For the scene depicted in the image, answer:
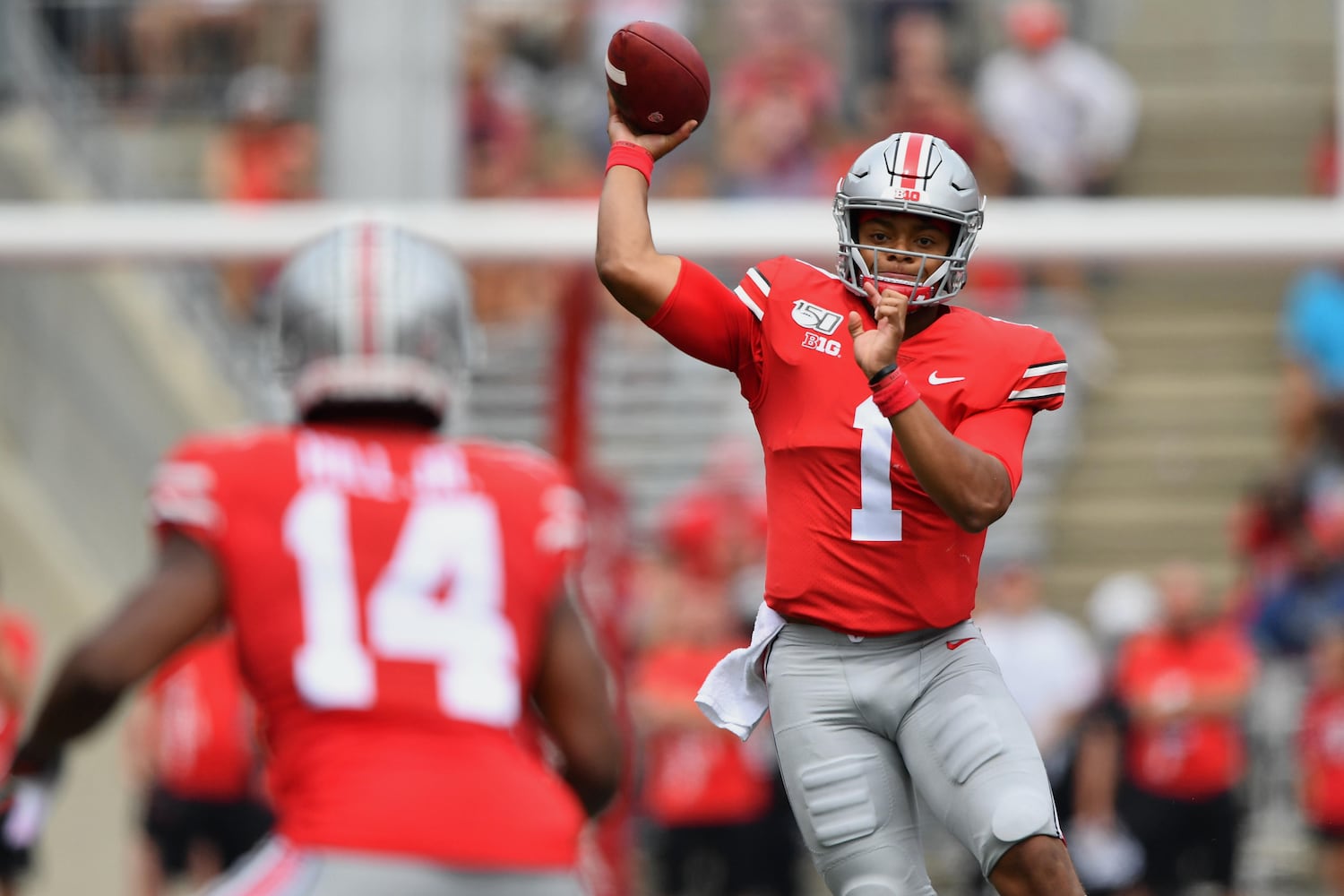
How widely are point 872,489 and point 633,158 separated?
2.43 ft

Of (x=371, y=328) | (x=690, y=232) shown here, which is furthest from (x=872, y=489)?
(x=690, y=232)

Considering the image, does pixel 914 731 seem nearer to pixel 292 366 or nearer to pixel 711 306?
pixel 711 306

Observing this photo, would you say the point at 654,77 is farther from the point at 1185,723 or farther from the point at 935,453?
the point at 1185,723

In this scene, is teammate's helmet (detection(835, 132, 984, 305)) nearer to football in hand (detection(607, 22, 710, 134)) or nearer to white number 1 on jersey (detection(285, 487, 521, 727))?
football in hand (detection(607, 22, 710, 134))

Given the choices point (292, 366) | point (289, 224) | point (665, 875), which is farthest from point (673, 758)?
point (292, 366)

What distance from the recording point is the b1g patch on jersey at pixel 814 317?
4.21 meters

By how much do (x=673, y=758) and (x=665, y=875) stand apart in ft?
1.93

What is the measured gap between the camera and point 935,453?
387 cm

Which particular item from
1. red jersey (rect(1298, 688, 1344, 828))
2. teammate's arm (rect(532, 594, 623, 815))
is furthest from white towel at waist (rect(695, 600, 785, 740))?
red jersey (rect(1298, 688, 1344, 828))

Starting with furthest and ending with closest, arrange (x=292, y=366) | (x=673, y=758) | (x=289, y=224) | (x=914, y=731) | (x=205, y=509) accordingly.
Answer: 1. (x=673, y=758)
2. (x=289, y=224)
3. (x=914, y=731)
4. (x=292, y=366)
5. (x=205, y=509)

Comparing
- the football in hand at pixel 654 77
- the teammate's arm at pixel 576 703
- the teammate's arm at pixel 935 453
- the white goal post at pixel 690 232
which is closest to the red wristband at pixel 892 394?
the teammate's arm at pixel 935 453

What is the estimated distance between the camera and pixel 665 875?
10.4 meters

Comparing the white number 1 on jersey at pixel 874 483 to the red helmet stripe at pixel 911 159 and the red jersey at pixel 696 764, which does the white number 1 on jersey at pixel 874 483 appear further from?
the red jersey at pixel 696 764

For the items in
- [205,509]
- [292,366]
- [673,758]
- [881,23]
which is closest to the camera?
[205,509]
